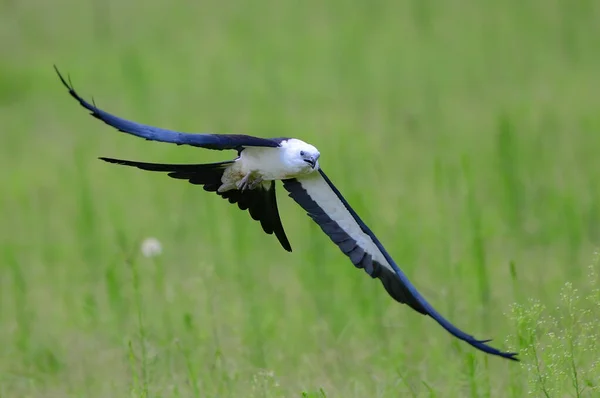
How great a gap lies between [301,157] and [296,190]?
0.39 metres

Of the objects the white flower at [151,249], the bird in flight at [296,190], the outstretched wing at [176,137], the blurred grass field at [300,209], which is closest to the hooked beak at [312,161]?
the bird in flight at [296,190]

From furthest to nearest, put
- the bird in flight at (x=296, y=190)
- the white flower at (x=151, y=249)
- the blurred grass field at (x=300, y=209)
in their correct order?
the white flower at (x=151, y=249) → the blurred grass field at (x=300, y=209) → the bird in flight at (x=296, y=190)

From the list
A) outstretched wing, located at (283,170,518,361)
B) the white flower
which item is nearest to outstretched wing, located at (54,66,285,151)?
outstretched wing, located at (283,170,518,361)

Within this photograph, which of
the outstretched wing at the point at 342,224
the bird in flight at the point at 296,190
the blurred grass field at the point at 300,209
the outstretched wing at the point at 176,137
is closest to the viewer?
the outstretched wing at the point at 176,137

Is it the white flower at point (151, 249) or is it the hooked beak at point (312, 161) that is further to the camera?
the white flower at point (151, 249)

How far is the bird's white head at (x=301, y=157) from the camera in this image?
3902mm

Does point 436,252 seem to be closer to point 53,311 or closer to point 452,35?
point 53,311

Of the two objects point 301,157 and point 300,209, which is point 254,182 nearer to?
point 301,157

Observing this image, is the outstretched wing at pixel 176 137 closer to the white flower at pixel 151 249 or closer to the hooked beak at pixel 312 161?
the hooked beak at pixel 312 161

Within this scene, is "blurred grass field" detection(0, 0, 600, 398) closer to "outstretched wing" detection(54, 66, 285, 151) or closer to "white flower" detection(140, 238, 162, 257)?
"white flower" detection(140, 238, 162, 257)

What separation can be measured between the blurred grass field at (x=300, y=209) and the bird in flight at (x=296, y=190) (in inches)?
15.5

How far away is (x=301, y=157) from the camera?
3908 mm

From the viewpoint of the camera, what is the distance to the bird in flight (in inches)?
153

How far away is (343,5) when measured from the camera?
34.6ft
